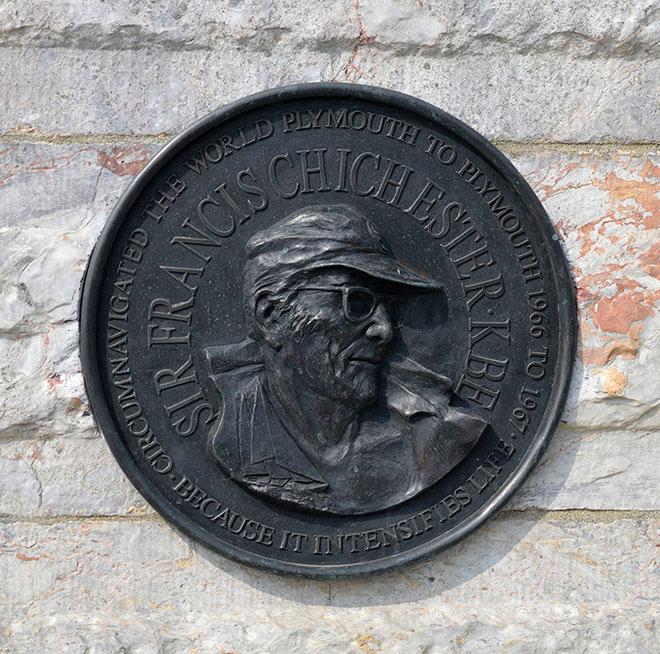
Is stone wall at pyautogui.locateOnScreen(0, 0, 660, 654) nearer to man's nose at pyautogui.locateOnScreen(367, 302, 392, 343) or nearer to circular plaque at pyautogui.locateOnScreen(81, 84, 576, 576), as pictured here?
circular plaque at pyautogui.locateOnScreen(81, 84, 576, 576)

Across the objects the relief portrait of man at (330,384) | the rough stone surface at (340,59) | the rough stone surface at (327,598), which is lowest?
the rough stone surface at (327,598)

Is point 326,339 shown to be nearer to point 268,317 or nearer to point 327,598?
point 268,317

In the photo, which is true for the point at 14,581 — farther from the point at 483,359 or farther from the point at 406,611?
the point at 483,359

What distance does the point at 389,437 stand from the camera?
Answer: 2949mm

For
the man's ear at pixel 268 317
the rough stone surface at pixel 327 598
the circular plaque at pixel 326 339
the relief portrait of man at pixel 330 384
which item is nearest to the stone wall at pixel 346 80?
the rough stone surface at pixel 327 598

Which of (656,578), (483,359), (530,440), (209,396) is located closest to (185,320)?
(209,396)

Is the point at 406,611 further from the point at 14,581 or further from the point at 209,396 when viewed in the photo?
the point at 14,581

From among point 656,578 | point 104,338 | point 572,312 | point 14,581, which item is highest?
point 572,312

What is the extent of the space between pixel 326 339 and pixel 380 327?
162 mm

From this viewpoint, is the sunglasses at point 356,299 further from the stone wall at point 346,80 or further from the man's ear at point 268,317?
the stone wall at point 346,80

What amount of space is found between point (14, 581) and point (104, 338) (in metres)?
0.80

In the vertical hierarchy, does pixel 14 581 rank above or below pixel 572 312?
below

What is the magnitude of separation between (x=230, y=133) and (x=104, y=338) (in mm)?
719

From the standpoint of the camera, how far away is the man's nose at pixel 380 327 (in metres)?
2.86
